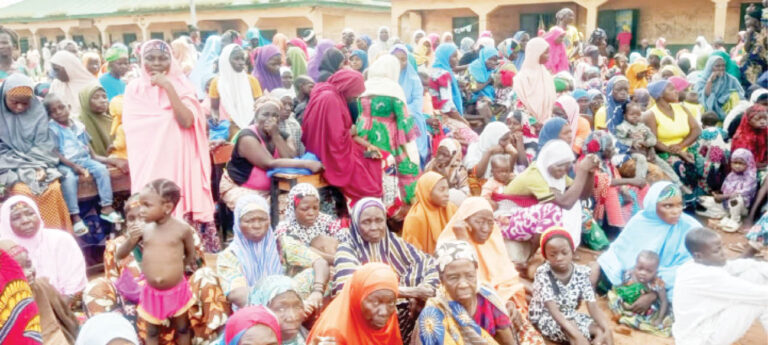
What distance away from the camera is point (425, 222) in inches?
182

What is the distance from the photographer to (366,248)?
3910 mm

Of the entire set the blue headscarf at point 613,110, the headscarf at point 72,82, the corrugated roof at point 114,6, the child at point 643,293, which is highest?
the corrugated roof at point 114,6

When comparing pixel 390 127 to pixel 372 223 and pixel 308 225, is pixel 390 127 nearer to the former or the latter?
pixel 308 225

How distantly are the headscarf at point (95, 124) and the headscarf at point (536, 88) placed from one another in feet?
14.5

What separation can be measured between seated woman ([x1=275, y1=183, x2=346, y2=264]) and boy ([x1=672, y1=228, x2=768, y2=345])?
2.11m

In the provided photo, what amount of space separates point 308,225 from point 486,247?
4.04 feet

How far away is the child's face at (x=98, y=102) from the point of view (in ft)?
17.9

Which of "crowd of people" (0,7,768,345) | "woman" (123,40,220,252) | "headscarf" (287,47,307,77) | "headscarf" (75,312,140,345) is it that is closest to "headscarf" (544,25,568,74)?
"crowd of people" (0,7,768,345)

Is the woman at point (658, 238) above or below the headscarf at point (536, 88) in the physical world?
below

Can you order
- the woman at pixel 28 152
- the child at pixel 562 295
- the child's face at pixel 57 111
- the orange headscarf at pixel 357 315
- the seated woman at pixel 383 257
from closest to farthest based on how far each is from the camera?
the orange headscarf at pixel 357 315 < the seated woman at pixel 383 257 < the child at pixel 562 295 < the woman at pixel 28 152 < the child's face at pixel 57 111

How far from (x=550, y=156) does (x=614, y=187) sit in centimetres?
124

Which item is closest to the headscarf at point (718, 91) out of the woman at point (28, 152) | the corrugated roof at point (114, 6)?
the woman at point (28, 152)

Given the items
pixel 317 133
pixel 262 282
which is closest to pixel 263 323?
pixel 262 282

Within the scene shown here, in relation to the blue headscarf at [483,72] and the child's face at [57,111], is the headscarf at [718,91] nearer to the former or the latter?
the blue headscarf at [483,72]
